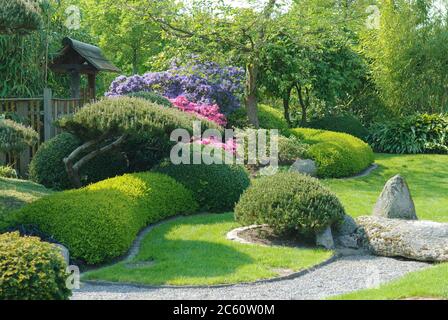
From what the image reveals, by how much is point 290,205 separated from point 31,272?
4.50 m

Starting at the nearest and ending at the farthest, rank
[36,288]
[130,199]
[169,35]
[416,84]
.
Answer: [36,288]
[130,199]
[169,35]
[416,84]

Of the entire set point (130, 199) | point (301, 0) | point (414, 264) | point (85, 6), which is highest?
point (85, 6)

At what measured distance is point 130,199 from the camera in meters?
9.56

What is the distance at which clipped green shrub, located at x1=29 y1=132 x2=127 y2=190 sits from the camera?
11.9 meters

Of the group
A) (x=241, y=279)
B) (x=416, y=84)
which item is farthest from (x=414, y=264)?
(x=416, y=84)

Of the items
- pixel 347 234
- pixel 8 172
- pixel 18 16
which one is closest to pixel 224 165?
pixel 347 234

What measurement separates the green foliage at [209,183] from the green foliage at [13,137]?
9.97 feet

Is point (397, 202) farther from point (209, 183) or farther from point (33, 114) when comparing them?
point (33, 114)

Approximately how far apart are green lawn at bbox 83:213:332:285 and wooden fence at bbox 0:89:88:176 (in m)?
4.68

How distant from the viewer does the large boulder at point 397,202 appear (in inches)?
377

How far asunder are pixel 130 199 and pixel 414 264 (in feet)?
13.4

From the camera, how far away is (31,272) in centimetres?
535

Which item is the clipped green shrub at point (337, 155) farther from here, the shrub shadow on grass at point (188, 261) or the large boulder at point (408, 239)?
the shrub shadow on grass at point (188, 261)

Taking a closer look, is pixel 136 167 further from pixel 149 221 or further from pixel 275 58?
pixel 275 58
